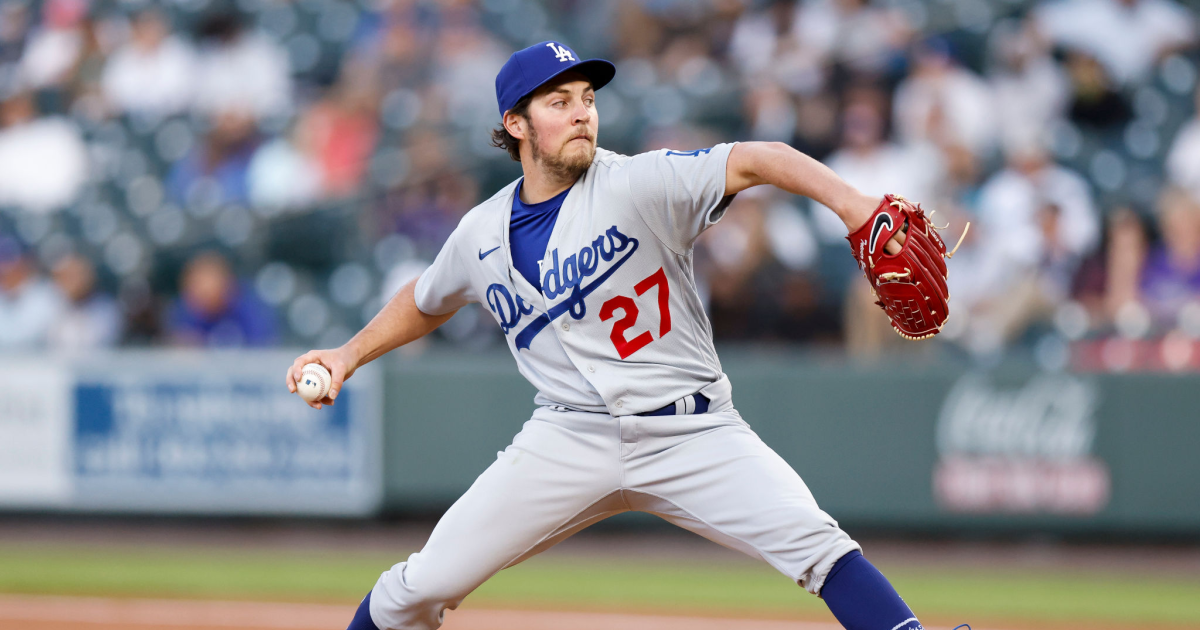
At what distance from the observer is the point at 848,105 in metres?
9.05

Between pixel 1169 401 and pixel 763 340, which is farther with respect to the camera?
pixel 763 340

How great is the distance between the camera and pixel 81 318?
31.6ft

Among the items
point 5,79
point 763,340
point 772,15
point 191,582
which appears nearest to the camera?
point 191,582

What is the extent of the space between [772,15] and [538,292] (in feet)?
23.5

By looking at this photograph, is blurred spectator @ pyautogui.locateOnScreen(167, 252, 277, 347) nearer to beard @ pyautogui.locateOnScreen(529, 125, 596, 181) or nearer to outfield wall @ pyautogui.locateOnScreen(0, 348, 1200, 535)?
outfield wall @ pyautogui.locateOnScreen(0, 348, 1200, 535)

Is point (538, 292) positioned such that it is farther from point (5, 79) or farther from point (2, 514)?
point (5, 79)

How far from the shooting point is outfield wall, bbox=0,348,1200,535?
748 cm

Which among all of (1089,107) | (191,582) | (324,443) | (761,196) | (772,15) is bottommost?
(191,582)

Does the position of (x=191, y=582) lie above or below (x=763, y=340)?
below

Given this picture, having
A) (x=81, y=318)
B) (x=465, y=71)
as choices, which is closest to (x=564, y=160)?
(x=81, y=318)

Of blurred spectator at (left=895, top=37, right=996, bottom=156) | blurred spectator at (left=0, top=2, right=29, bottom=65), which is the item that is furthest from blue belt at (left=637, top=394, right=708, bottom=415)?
blurred spectator at (left=0, top=2, right=29, bottom=65)

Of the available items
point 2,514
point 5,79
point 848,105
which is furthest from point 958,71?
point 5,79

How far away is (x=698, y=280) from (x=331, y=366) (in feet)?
16.1

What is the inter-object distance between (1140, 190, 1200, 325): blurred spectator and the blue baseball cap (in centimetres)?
520
